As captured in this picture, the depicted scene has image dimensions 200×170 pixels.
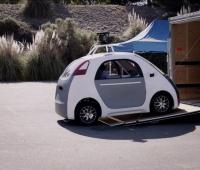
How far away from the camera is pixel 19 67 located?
85.7ft

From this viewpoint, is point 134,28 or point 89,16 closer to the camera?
point 134,28

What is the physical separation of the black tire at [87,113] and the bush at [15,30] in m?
20.6

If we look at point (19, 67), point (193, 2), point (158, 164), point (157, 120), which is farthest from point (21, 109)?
point (193, 2)

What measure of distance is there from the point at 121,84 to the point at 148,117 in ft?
3.30

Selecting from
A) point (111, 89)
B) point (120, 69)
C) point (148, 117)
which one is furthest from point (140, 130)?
point (120, 69)

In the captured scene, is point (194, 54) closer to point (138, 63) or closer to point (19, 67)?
point (138, 63)

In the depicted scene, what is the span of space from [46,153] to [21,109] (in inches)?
243

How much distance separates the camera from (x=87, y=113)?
11.8m

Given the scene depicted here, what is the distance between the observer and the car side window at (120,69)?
12.0 m

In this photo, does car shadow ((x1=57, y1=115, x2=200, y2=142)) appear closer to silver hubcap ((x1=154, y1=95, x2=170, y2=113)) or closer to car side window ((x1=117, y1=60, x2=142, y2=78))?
silver hubcap ((x1=154, y1=95, x2=170, y2=113))

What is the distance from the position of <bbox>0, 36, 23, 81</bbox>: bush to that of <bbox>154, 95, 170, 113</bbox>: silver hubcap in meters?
14.6

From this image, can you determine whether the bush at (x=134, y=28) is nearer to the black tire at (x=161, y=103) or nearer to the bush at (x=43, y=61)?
the bush at (x=43, y=61)

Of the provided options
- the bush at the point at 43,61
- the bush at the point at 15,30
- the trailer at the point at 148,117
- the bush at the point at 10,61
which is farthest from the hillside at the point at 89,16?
the trailer at the point at 148,117

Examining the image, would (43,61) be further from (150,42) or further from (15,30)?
(15,30)
